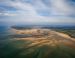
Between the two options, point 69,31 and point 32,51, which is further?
point 69,31

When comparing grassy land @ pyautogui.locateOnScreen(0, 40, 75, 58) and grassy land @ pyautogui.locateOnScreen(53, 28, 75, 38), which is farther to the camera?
grassy land @ pyautogui.locateOnScreen(53, 28, 75, 38)

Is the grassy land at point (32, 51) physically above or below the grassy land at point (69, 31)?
below

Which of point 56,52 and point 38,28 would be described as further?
point 38,28

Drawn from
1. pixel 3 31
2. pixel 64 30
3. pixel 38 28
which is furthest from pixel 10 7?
pixel 64 30

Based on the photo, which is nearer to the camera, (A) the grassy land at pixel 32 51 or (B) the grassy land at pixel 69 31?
(A) the grassy land at pixel 32 51

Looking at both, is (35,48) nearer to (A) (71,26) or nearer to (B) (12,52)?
(B) (12,52)

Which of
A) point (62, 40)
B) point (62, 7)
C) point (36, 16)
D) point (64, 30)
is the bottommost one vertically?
point (62, 40)

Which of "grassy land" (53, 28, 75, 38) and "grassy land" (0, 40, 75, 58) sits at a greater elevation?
"grassy land" (53, 28, 75, 38)

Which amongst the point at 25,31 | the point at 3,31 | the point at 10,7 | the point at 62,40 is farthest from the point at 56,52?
the point at 10,7

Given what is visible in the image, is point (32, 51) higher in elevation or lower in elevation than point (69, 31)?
lower

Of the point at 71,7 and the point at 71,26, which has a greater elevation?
the point at 71,7
